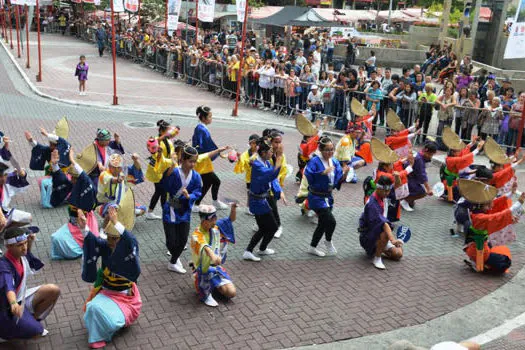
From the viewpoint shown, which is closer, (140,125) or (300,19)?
(140,125)

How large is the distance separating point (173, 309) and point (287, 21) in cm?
2450

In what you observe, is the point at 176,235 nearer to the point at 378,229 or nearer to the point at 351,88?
the point at 378,229

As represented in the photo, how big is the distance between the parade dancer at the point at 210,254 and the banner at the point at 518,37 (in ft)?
26.7

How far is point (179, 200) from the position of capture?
759cm

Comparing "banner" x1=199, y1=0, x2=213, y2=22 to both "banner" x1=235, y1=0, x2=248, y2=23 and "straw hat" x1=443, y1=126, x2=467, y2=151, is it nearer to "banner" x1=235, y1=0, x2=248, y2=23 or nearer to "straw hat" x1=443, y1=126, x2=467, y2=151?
"banner" x1=235, y1=0, x2=248, y2=23

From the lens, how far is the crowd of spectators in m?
15.4

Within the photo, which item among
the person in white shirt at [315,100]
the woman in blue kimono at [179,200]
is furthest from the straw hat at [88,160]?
the person in white shirt at [315,100]

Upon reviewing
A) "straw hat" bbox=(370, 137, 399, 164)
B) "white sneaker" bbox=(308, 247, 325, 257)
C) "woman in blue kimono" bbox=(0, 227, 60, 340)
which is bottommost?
"white sneaker" bbox=(308, 247, 325, 257)

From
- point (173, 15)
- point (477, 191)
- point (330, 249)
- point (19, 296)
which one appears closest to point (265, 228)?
point (330, 249)

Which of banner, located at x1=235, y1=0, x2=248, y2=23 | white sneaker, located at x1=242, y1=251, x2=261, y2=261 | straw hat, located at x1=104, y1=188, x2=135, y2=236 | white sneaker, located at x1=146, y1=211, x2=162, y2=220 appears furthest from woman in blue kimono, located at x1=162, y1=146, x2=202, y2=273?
banner, located at x1=235, y1=0, x2=248, y2=23

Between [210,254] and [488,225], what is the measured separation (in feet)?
13.6

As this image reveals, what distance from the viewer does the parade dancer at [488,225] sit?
26.2 feet

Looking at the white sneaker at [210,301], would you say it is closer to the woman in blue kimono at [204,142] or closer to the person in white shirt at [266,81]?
the woman in blue kimono at [204,142]

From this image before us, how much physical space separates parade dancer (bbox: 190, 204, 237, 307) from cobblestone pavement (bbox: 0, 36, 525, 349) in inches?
7.7
